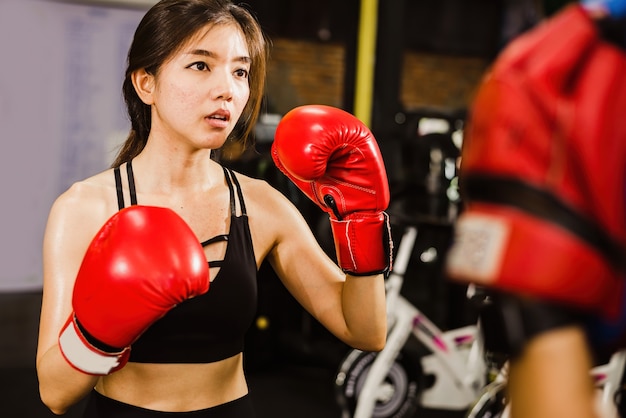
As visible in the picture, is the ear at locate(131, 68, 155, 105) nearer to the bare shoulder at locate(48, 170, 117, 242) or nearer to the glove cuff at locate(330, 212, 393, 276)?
the bare shoulder at locate(48, 170, 117, 242)

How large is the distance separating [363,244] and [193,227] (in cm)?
34

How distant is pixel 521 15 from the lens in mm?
6867

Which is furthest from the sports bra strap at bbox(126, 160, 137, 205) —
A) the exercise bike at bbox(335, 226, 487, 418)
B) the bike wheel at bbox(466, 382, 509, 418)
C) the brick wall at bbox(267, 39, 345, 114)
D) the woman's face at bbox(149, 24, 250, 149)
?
the brick wall at bbox(267, 39, 345, 114)

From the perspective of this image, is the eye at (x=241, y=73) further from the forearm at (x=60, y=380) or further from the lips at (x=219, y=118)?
the forearm at (x=60, y=380)

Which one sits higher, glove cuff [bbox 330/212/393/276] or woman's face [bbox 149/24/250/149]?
woman's face [bbox 149/24/250/149]

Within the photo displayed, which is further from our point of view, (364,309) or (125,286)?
(364,309)

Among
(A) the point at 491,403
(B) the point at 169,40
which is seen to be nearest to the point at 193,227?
(B) the point at 169,40

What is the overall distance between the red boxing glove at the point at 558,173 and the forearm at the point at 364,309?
812 millimetres

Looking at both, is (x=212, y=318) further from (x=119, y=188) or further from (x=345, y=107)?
(x=345, y=107)

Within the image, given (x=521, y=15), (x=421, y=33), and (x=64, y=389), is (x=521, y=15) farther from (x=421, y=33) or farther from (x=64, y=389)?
(x=64, y=389)

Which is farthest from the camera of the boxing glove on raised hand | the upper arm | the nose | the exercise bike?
the exercise bike

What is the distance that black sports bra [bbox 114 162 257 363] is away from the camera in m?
1.36

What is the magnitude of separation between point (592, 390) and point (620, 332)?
6cm

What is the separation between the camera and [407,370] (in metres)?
3.81
